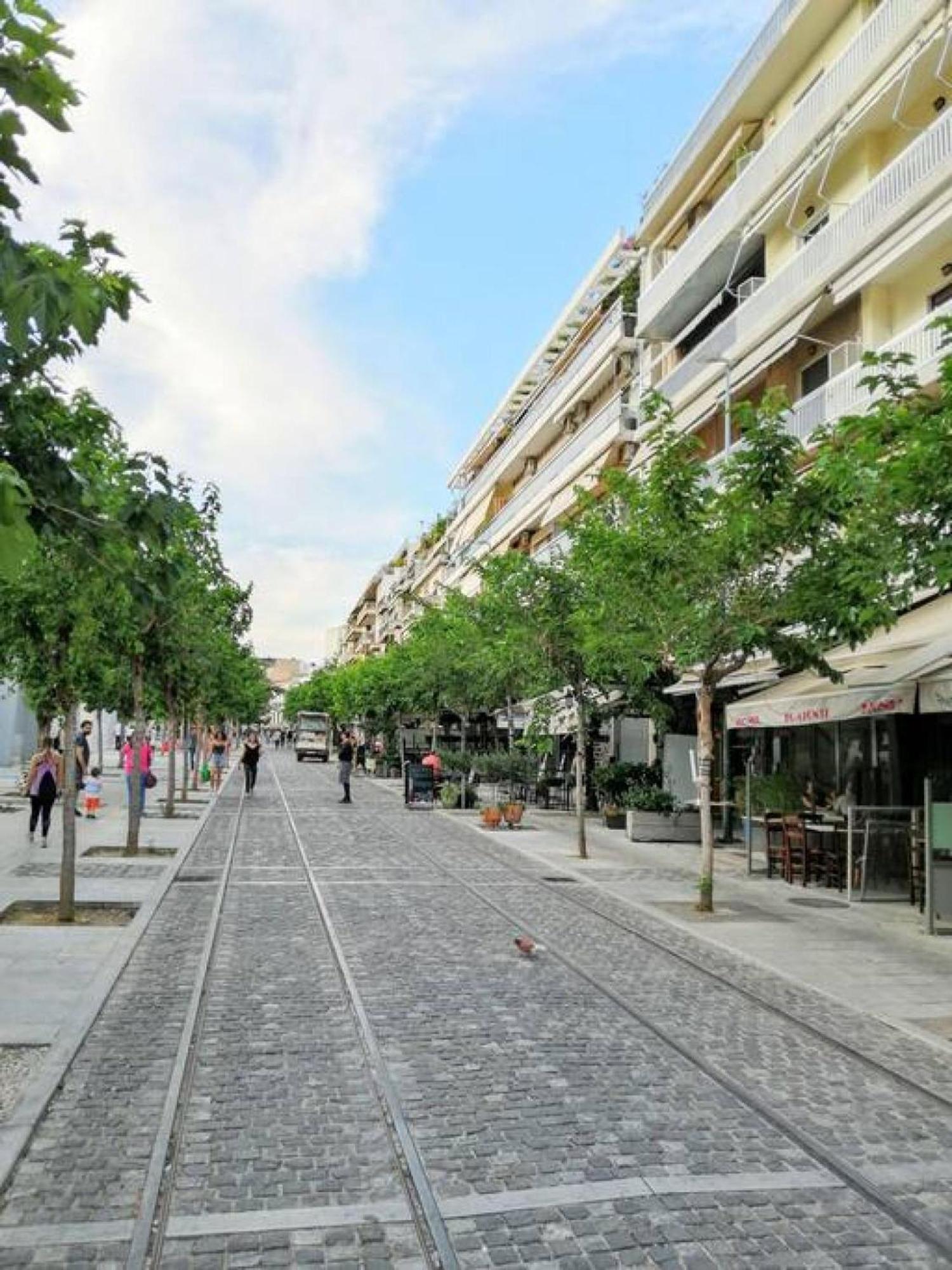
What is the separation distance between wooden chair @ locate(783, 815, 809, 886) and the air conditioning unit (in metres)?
14.6

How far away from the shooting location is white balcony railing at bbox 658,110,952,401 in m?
19.3

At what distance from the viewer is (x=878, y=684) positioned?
13820mm

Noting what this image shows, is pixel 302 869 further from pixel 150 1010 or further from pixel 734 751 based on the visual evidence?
pixel 734 751

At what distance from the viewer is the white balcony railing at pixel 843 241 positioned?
19266mm

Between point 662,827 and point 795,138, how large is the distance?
47.8 ft

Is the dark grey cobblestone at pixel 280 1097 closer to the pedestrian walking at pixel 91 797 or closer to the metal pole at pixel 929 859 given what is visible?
the metal pole at pixel 929 859

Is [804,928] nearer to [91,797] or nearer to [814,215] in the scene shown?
[91,797]

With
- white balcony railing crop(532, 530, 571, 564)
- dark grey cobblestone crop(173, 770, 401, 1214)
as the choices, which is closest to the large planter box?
white balcony railing crop(532, 530, 571, 564)

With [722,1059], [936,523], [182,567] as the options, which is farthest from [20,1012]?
[936,523]

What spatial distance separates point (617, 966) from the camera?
10.2m

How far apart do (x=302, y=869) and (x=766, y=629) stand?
7.50m

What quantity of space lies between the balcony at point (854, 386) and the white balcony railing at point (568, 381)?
13.2m

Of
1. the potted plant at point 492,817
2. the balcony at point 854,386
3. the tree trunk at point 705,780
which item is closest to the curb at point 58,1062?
the tree trunk at point 705,780

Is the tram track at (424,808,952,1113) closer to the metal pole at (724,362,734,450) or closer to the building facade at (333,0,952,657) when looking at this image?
the building facade at (333,0,952,657)
